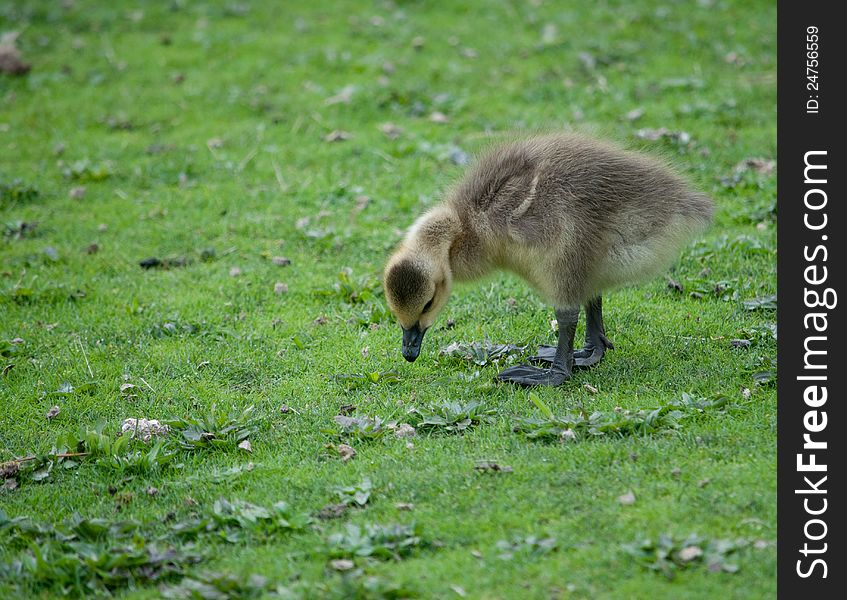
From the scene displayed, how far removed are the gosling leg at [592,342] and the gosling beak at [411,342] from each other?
911 mm

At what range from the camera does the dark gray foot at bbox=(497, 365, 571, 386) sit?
21.7ft

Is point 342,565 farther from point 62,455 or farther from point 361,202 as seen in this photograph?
point 361,202

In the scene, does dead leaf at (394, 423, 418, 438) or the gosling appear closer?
dead leaf at (394, 423, 418, 438)

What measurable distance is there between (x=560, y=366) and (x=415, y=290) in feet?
3.74

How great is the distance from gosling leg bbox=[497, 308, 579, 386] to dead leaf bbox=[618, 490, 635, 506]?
153cm

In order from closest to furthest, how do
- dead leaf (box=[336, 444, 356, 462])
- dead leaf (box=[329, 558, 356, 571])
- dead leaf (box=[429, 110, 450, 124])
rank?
dead leaf (box=[329, 558, 356, 571]) → dead leaf (box=[336, 444, 356, 462]) → dead leaf (box=[429, 110, 450, 124])

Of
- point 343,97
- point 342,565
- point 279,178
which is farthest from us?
point 343,97

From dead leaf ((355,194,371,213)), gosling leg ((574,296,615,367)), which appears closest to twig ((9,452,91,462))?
gosling leg ((574,296,615,367))

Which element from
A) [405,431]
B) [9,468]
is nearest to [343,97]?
[405,431]

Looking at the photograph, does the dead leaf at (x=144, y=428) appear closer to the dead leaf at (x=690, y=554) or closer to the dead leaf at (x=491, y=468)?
the dead leaf at (x=491, y=468)

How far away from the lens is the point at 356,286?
8.35 m

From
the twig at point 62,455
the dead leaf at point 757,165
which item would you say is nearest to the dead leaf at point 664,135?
the dead leaf at point 757,165

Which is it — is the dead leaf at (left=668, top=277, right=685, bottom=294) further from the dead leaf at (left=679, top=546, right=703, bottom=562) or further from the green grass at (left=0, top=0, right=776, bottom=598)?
the dead leaf at (left=679, top=546, right=703, bottom=562)
